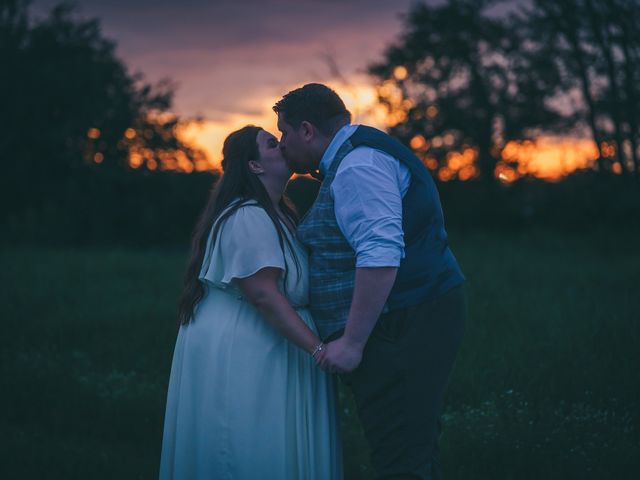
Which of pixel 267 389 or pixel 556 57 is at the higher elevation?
pixel 556 57

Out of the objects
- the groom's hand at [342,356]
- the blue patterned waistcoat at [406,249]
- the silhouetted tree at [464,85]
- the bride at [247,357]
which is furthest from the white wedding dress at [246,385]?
the silhouetted tree at [464,85]

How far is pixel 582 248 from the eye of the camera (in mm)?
17844

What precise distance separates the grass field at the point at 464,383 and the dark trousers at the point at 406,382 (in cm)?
167

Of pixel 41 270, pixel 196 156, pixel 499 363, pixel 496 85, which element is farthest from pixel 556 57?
pixel 499 363

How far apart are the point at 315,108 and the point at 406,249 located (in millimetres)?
817

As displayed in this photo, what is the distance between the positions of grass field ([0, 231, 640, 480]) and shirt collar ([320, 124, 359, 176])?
2546mm

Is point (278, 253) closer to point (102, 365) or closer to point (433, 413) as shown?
point (433, 413)

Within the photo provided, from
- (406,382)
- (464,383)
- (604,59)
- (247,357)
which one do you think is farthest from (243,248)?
(604,59)

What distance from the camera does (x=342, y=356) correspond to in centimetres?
315

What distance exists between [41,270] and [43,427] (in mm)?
7811

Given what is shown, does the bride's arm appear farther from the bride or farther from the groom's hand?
the groom's hand

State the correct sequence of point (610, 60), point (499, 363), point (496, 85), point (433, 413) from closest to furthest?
point (433, 413) < point (499, 363) < point (610, 60) < point (496, 85)

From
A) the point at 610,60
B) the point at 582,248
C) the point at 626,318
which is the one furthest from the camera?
the point at 610,60

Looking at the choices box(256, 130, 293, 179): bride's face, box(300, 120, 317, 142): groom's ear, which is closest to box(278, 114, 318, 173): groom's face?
box(300, 120, 317, 142): groom's ear
